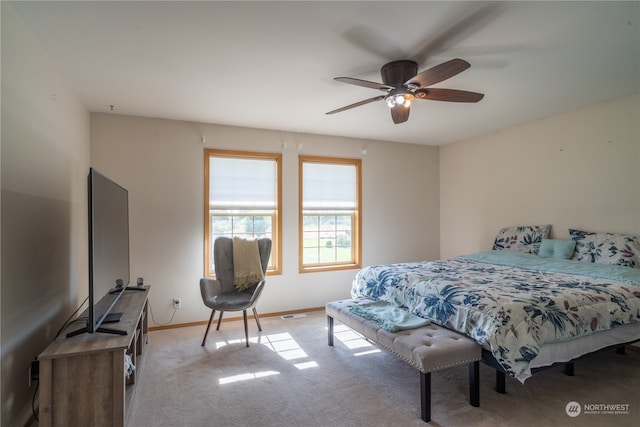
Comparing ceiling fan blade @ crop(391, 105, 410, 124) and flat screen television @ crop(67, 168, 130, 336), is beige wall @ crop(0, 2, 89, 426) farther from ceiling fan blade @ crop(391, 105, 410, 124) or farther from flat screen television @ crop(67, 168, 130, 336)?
ceiling fan blade @ crop(391, 105, 410, 124)

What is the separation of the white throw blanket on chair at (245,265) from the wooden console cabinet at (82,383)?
1.93 m

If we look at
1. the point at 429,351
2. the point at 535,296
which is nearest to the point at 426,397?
the point at 429,351

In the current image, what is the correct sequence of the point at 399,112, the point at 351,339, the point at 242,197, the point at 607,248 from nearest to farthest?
the point at 399,112, the point at 607,248, the point at 351,339, the point at 242,197

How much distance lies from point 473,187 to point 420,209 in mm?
877

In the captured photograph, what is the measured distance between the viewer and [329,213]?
488 centimetres

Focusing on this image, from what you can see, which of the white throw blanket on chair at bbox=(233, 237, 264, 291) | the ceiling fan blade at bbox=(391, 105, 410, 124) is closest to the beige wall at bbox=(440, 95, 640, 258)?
the ceiling fan blade at bbox=(391, 105, 410, 124)

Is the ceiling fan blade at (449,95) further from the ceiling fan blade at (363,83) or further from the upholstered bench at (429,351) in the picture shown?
the upholstered bench at (429,351)

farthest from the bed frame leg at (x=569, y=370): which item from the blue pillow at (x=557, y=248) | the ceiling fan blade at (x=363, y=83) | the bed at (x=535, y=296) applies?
the ceiling fan blade at (x=363, y=83)

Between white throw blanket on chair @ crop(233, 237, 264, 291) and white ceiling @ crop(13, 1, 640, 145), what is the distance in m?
1.54

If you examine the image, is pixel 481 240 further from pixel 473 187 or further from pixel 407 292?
pixel 407 292

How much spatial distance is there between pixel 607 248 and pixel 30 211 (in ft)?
15.7

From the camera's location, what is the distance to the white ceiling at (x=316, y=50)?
196cm

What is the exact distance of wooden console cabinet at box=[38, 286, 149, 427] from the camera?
1.73 meters

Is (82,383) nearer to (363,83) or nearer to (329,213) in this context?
(363,83)
